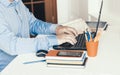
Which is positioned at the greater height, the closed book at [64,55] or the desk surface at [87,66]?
the closed book at [64,55]

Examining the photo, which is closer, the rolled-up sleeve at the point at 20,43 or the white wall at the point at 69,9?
the rolled-up sleeve at the point at 20,43

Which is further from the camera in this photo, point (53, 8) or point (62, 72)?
point (53, 8)

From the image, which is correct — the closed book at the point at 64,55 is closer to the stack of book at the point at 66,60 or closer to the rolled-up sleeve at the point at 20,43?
the stack of book at the point at 66,60

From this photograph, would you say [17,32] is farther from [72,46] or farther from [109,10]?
[109,10]

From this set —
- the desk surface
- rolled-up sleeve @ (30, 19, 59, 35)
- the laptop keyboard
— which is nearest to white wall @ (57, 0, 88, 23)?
rolled-up sleeve @ (30, 19, 59, 35)

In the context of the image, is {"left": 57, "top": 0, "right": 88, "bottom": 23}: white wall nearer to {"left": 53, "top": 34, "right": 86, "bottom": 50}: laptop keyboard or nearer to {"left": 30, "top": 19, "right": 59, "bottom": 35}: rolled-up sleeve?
{"left": 30, "top": 19, "right": 59, "bottom": 35}: rolled-up sleeve

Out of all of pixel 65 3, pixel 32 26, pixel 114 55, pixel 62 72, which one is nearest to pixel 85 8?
pixel 65 3

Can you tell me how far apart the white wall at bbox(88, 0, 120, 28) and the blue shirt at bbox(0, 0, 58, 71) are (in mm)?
665

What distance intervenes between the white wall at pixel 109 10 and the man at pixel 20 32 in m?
0.62

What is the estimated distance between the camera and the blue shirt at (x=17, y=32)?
5.11 ft

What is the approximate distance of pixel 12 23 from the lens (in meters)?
1.76

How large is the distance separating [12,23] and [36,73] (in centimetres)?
60

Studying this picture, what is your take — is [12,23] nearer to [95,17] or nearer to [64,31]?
[64,31]

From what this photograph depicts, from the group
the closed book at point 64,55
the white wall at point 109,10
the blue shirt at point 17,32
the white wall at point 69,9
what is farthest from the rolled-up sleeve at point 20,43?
the white wall at point 69,9
